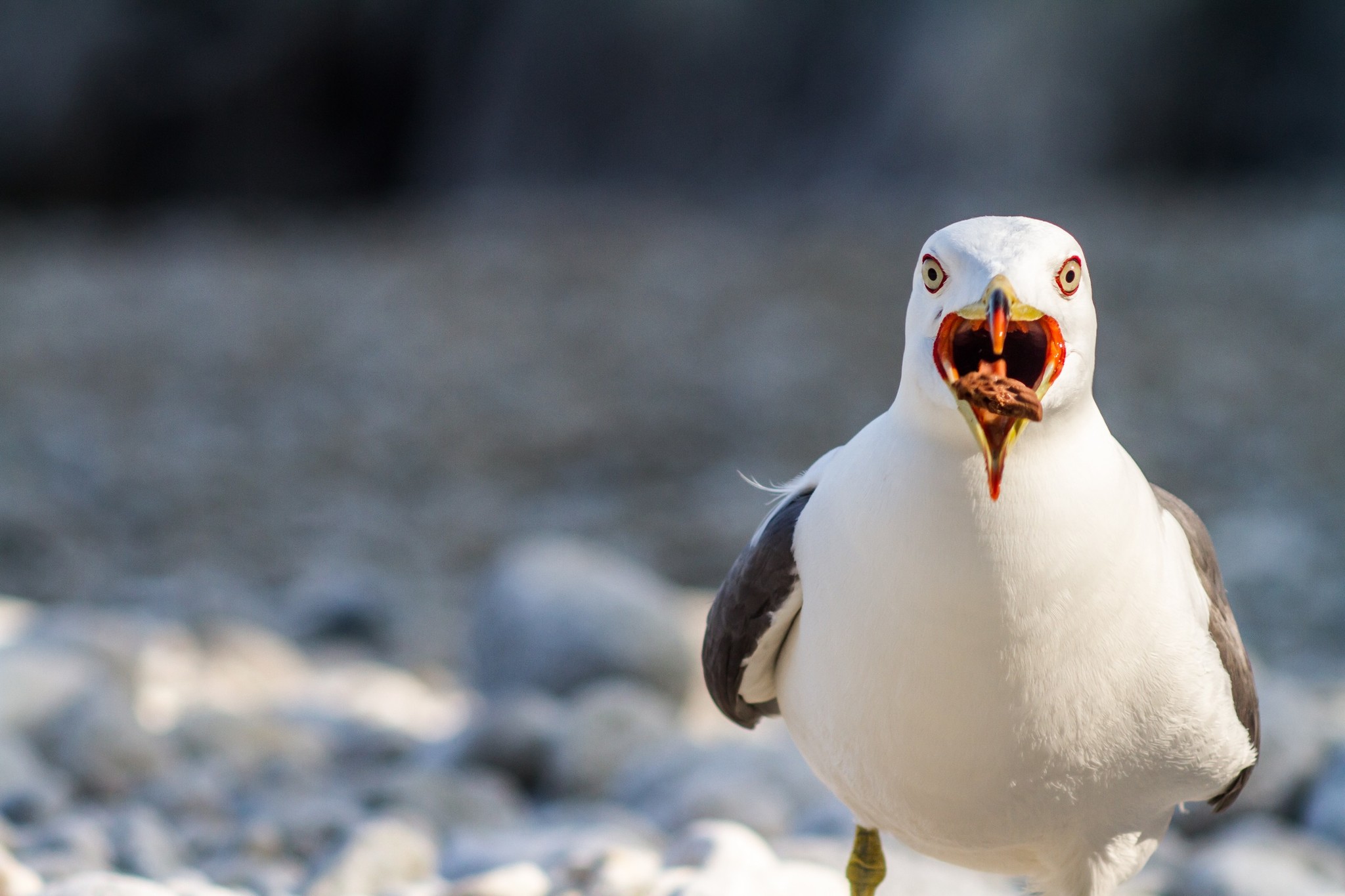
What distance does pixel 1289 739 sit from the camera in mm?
3135

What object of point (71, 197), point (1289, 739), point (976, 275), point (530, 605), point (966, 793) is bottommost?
point (71, 197)

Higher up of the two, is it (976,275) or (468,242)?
(976,275)

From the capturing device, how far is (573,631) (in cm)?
415

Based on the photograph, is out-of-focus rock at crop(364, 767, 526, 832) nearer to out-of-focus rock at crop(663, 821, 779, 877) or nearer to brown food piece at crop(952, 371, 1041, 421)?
out-of-focus rock at crop(663, 821, 779, 877)

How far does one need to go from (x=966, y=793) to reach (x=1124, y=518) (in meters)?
0.37

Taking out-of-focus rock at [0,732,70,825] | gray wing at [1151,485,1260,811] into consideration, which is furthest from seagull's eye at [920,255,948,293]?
out-of-focus rock at [0,732,70,825]

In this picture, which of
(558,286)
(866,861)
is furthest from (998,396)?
(558,286)

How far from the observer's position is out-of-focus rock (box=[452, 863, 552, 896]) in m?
2.36

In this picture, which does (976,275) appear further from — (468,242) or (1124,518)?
(468,242)

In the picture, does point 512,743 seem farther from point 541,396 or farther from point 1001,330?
point 541,396

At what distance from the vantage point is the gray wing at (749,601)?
181cm

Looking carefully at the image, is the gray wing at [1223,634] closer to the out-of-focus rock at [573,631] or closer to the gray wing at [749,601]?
the gray wing at [749,601]

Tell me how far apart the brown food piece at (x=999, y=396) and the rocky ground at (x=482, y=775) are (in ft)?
3.69

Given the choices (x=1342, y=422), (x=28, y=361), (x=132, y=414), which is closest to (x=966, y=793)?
(x=1342, y=422)
